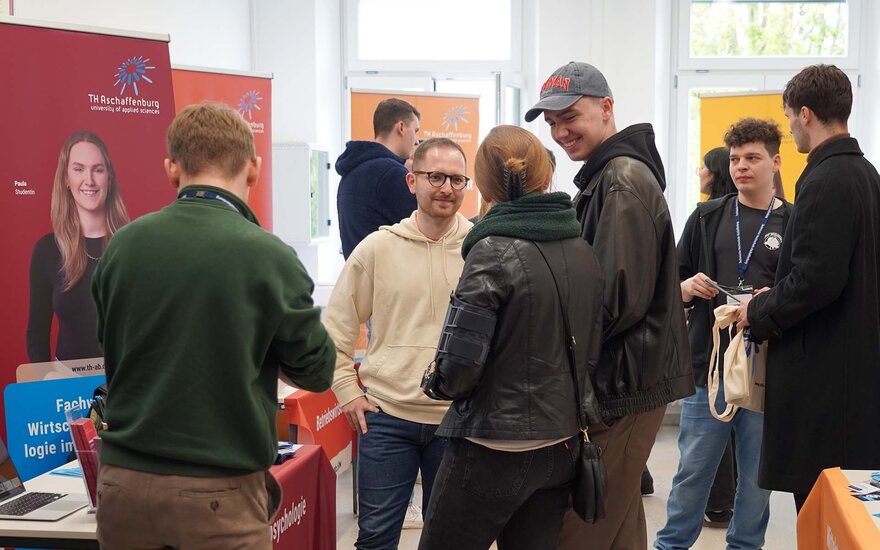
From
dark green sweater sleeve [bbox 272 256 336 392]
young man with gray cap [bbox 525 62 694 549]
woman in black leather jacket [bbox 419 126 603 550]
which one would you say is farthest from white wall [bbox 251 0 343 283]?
dark green sweater sleeve [bbox 272 256 336 392]

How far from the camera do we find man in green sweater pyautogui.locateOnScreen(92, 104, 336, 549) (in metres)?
1.52

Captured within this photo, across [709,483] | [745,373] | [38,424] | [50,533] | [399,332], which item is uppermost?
[399,332]

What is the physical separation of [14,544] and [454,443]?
104 centimetres

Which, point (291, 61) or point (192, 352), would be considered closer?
point (192, 352)

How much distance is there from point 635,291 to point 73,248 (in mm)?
2109

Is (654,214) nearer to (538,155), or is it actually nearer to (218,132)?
(538,155)

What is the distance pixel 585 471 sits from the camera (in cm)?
184

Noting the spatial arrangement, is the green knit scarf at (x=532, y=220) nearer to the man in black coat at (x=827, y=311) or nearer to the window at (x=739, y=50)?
the man in black coat at (x=827, y=311)

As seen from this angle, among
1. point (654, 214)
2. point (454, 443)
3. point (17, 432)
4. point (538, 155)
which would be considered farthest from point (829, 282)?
point (17, 432)

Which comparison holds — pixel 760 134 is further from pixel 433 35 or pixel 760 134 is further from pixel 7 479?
pixel 433 35

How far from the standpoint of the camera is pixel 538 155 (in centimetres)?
189

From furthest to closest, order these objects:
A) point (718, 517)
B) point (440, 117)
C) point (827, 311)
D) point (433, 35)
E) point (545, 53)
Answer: point (433, 35) → point (545, 53) → point (440, 117) → point (718, 517) → point (827, 311)

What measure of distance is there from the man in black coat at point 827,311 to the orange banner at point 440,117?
13.5 feet

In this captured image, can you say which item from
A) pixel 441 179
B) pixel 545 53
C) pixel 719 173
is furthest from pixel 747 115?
pixel 441 179
